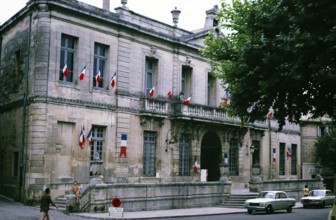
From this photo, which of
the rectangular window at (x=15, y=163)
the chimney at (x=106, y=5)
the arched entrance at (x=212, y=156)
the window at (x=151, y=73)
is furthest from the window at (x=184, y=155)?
the rectangular window at (x=15, y=163)

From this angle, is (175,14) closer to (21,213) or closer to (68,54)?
(68,54)

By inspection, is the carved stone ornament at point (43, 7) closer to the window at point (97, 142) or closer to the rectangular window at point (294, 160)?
the window at point (97, 142)

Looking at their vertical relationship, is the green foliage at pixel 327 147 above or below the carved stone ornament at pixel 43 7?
below

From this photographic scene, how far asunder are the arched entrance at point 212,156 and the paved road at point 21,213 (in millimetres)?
14928

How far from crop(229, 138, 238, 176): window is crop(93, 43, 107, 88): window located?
1261 centimetres

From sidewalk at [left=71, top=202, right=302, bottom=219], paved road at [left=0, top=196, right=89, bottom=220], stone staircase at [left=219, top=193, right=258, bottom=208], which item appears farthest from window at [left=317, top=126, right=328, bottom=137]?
paved road at [left=0, top=196, right=89, bottom=220]

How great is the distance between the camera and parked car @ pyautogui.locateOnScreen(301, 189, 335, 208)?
29.5 metres

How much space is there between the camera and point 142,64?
30.0 m

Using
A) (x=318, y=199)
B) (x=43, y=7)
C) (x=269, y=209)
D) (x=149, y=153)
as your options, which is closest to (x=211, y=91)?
(x=149, y=153)

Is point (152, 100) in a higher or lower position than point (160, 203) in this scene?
higher

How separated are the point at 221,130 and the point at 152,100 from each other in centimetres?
715

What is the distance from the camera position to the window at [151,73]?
30922 millimetres

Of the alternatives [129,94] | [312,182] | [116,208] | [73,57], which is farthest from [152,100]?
[312,182]

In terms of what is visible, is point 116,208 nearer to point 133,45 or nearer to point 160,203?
point 160,203
